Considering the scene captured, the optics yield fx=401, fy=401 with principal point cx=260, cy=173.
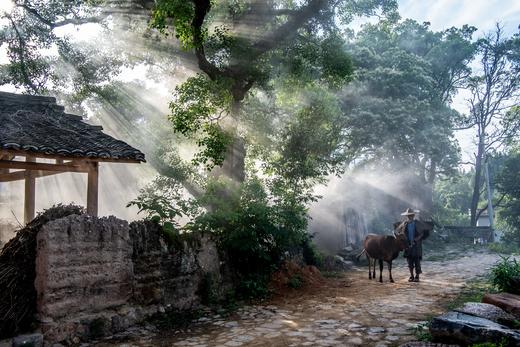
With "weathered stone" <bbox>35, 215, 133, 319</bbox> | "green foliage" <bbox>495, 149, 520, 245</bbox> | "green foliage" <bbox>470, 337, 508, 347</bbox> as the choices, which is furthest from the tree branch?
"green foliage" <bbox>495, 149, 520, 245</bbox>

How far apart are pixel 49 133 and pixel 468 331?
8455 mm

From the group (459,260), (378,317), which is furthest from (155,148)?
(459,260)

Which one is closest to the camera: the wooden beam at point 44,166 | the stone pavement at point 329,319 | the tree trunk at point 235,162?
the stone pavement at point 329,319

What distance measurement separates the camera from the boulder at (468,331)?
4.49 m

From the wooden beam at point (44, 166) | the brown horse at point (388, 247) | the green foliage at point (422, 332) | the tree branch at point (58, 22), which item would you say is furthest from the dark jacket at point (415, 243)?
the tree branch at point (58, 22)

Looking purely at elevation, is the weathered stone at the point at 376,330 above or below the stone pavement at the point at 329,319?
above

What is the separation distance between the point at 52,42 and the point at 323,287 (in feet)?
50.9

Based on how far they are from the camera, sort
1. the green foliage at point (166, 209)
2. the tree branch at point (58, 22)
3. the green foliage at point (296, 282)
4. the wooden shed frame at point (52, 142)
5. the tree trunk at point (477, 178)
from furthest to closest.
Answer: the tree trunk at point (477, 178), the tree branch at point (58, 22), the green foliage at point (296, 282), the green foliage at point (166, 209), the wooden shed frame at point (52, 142)

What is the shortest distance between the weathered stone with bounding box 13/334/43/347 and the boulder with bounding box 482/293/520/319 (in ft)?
22.2

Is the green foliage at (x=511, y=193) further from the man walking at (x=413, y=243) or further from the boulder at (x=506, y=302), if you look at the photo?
the boulder at (x=506, y=302)

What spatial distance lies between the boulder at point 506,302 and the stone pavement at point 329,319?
1118mm

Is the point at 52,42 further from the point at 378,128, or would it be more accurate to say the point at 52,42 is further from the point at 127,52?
the point at 378,128

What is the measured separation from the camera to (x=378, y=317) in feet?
23.5

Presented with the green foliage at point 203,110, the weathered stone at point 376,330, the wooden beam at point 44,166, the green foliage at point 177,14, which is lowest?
the weathered stone at point 376,330
